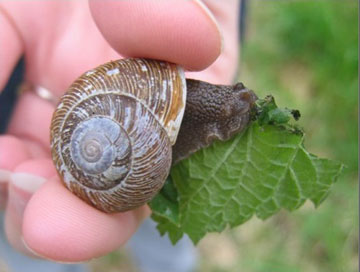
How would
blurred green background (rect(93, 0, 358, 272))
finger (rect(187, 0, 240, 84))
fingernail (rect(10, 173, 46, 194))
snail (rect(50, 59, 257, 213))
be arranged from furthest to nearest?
blurred green background (rect(93, 0, 358, 272))
finger (rect(187, 0, 240, 84))
fingernail (rect(10, 173, 46, 194))
snail (rect(50, 59, 257, 213))

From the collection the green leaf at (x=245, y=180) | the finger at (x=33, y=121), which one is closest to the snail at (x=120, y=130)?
the green leaf at (x=245, y=180)

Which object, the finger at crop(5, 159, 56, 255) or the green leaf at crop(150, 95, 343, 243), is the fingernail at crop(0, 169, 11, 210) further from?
the green leaf at crop(150, 95, 343, 243)

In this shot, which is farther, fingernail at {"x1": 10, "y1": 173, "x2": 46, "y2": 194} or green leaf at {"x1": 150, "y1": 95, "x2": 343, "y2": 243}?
fingernail at {"x1": 10, "y1": 173, "x2": 46, "y2": 194}

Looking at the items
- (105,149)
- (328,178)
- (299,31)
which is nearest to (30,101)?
(105,149)

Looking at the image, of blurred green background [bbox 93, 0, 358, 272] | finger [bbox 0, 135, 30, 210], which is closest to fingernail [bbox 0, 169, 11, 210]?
finger [bbox 0, 135, 30, 210]

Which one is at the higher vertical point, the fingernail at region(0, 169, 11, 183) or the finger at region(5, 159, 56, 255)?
the finger at region(5, 159, 56, 255)

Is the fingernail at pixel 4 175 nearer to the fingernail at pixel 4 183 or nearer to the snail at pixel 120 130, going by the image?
the fingernail at pixel 4 183

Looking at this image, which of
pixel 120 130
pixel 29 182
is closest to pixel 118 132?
pixel 120 130

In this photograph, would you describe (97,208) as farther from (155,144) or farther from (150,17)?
(150,17)
